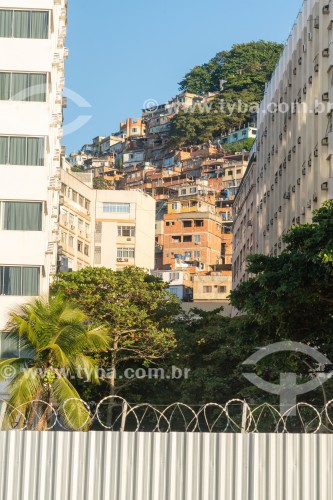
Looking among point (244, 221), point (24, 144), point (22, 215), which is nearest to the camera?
point (22, 215)

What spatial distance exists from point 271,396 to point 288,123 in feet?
70.9

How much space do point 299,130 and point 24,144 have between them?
57.7ft

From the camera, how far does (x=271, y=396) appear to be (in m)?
47.6

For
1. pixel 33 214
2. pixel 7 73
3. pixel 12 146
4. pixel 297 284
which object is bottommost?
pixel 297 284

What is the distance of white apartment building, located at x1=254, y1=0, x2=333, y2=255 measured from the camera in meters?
51.9

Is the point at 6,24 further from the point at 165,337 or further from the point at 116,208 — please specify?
the point at 116,208

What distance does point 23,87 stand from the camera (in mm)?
48594

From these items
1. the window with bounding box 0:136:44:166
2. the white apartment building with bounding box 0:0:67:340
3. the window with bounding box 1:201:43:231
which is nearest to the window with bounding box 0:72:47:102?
the white apartment building with bounding box 0:0:67:340

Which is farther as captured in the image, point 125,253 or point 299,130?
point 125,253

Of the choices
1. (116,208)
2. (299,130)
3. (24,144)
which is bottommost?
(24,144)

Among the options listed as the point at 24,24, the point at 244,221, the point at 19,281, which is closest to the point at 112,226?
the point at 244,221

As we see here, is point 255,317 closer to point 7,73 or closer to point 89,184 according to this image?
point 7,73

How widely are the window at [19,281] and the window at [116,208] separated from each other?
68709 millimetres

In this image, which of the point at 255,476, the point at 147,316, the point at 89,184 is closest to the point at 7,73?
the point at 147,316
